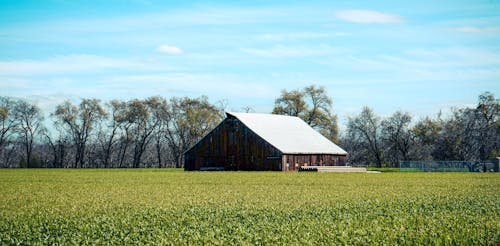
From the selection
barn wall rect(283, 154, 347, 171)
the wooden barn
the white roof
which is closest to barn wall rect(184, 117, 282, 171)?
the wooden barn

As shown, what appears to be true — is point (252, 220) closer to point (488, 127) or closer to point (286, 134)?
point (286, 134)

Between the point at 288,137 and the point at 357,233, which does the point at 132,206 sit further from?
the point at 288,137

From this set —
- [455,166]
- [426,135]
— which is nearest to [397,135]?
[426,135]

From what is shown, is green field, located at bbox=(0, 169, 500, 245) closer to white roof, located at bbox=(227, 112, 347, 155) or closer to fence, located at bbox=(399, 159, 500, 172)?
white roof, located at bbox=(227, 112, 347, 155)

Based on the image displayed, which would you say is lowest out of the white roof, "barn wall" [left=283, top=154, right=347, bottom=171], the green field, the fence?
the green field

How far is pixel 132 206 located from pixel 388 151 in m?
80.8

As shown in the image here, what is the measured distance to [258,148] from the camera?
67.2 metres

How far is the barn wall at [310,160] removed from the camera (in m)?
65.8

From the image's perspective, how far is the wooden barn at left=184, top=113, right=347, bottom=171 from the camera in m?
66.3

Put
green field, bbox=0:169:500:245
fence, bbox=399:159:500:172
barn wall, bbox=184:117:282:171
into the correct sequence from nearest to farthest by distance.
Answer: green field, bbox=0:169:500:245 < fence, bbox=399:159:500:172 < barn wall, bbox=184:117:282:171

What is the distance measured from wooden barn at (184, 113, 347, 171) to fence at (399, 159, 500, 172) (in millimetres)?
9114

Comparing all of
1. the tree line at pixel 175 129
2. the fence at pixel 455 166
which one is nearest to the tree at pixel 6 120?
the tree line at pixel 175 129

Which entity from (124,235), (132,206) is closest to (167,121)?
(132,206)

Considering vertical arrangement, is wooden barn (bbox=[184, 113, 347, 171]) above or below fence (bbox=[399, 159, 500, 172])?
above
